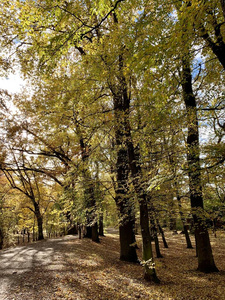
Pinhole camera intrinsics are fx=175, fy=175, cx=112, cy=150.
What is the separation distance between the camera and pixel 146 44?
129 inches

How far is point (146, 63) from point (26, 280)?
7.16m

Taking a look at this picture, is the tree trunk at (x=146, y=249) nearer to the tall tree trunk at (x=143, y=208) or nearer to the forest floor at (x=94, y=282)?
the tall tree trunk at (x=143, y=208)

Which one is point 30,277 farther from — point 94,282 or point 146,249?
point 146,249

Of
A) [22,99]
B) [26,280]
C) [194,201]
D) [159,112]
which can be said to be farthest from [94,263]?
[22,99]

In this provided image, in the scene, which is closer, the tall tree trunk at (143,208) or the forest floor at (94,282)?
the forest floor at (94,282)

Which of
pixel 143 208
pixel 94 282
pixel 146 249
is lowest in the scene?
pixel 94 282

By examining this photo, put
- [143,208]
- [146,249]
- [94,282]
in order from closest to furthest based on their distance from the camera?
[94,282] < [146,249] < [143,208]

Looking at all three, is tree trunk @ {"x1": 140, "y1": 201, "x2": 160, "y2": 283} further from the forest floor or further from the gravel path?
the gravel path

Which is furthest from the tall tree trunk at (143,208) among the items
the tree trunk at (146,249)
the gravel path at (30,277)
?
the gravel path at (30,277)

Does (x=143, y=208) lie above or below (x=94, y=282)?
above

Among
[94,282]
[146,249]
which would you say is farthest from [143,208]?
[94,282]

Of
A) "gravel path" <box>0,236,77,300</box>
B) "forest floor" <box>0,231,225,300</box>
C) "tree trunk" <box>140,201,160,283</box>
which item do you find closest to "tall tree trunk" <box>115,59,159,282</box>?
"tree trunk" <box>140,201,160,283</box>

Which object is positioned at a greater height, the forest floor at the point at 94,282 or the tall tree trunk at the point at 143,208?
the tall tree trunk at the point at 143,208

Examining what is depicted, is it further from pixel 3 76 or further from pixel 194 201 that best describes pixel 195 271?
pixel 3 76
